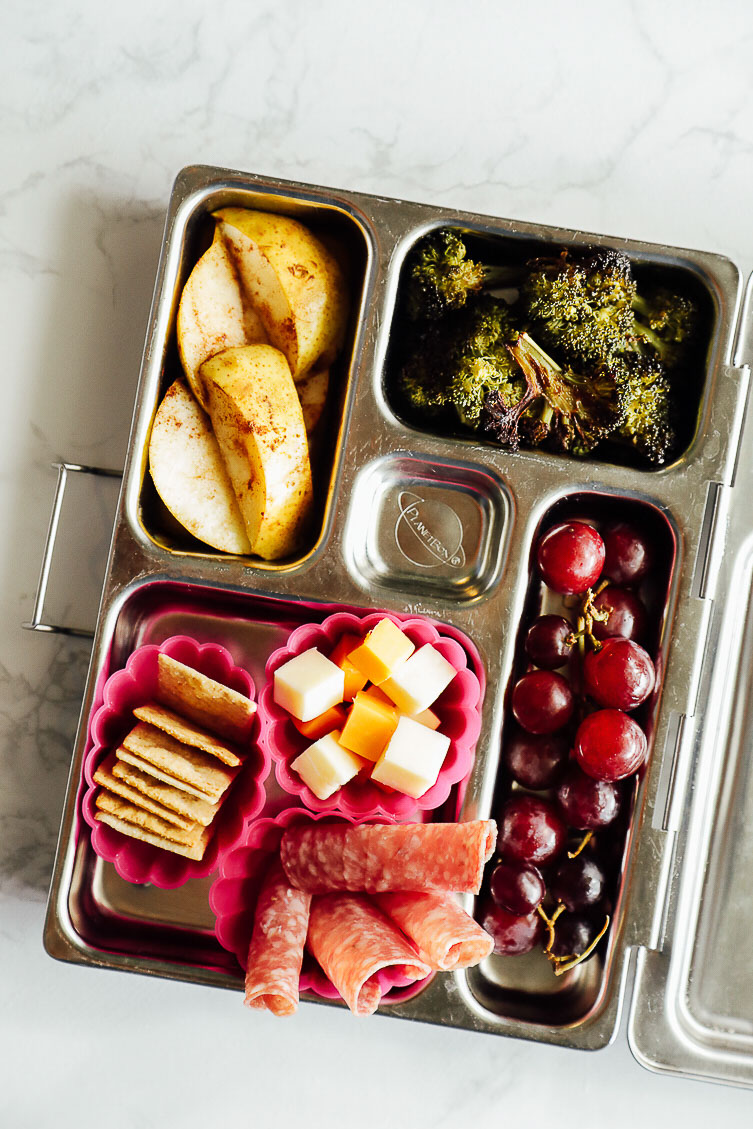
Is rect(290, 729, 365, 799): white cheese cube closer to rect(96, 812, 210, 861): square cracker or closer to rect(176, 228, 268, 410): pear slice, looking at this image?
rect(96, 812, 210, 861): square cracker

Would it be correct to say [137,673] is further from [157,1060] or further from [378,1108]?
[378,1108]

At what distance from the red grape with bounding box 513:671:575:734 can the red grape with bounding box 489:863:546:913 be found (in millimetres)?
258

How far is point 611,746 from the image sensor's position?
156 cm

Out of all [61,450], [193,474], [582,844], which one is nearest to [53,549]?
[61,450]

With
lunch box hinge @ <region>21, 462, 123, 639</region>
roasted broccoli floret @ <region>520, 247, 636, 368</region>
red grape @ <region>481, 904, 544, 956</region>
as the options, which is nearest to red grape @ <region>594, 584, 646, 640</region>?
roasted broccoli floret @ <region>520, 247, 636, 368</region>

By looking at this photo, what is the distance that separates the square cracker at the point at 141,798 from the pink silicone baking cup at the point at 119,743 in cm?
6

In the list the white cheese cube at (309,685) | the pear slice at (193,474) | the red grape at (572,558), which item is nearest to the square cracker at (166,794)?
the white cheese cube at (309,685)

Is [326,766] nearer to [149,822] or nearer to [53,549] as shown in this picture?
[149,822]

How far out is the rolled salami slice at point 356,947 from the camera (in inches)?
52.4

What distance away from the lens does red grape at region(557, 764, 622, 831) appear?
1598 mm


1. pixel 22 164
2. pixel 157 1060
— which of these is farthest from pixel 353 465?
pixel 157 1060

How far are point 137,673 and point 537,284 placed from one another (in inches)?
40.9

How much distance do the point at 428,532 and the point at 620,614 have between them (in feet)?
Result: 1.36

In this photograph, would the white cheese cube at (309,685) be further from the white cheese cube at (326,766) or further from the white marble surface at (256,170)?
the white marble surface at (256,170)
